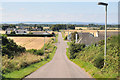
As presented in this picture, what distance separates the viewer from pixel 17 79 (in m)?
12.5

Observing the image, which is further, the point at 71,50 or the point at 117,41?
the point at 71,50

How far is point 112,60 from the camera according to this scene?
1474 cm

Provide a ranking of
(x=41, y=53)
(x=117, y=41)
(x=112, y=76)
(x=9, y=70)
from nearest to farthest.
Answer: (x=112, y=76)
(x=117, y=41)
(x=9, y=70)
(x=41, y=53)

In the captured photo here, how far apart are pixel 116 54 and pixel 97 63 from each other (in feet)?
5.87

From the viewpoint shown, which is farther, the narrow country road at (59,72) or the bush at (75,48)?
the bush at (75,48)

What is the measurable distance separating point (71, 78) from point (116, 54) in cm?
436

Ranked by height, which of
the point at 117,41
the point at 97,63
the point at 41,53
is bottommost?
the point at 41,53

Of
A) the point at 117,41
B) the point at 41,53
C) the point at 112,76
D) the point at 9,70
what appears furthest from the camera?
the point at 41,53

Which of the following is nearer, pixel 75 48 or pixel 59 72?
pixel 59 72

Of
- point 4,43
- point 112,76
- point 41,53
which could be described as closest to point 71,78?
point 112,76

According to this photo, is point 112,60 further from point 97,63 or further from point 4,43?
point 4,43

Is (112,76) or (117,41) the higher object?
(117,41)

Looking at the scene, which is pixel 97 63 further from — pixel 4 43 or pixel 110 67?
pixel 4 43

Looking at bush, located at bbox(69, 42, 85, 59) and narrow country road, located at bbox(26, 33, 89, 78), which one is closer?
narrow country road, located at bbox(26, 33, 89, 78)
